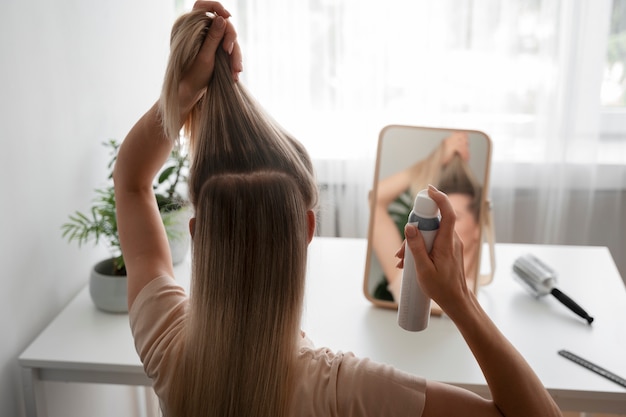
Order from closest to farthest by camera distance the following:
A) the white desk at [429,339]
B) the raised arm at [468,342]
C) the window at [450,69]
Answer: the raised arm at [468,342]
the white desk at [429,339]
the window at [450,69]

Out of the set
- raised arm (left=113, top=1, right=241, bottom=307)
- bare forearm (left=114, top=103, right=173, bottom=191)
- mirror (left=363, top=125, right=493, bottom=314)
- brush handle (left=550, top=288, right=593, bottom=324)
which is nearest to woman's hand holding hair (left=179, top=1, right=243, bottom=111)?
raised arm (left=113, top=1, right=241, bottom=307)

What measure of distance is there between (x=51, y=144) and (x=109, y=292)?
12.0 inches

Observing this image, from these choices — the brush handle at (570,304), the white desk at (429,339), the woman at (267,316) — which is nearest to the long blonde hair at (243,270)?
the woman at (267,316)

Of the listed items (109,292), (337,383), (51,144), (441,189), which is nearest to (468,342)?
(337,383)

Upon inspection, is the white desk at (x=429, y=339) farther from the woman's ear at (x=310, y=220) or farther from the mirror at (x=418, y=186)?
the woman's ear at (x=310, y=220)

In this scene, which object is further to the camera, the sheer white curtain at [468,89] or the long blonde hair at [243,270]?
the sheer white curtain at [468,89]

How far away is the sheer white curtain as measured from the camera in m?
2.12

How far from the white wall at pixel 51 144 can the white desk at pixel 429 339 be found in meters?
0.06

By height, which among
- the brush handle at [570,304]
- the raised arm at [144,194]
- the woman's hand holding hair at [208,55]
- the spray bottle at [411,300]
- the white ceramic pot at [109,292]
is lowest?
the brush handle at [570,304]

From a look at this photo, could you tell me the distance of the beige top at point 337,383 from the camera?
0.79m

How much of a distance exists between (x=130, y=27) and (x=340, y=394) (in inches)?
49.6

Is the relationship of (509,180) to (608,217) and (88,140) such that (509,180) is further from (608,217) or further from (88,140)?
(88,140)

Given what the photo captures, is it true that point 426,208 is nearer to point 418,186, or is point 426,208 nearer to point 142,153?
point 142,153

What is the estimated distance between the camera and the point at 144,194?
1.05m
